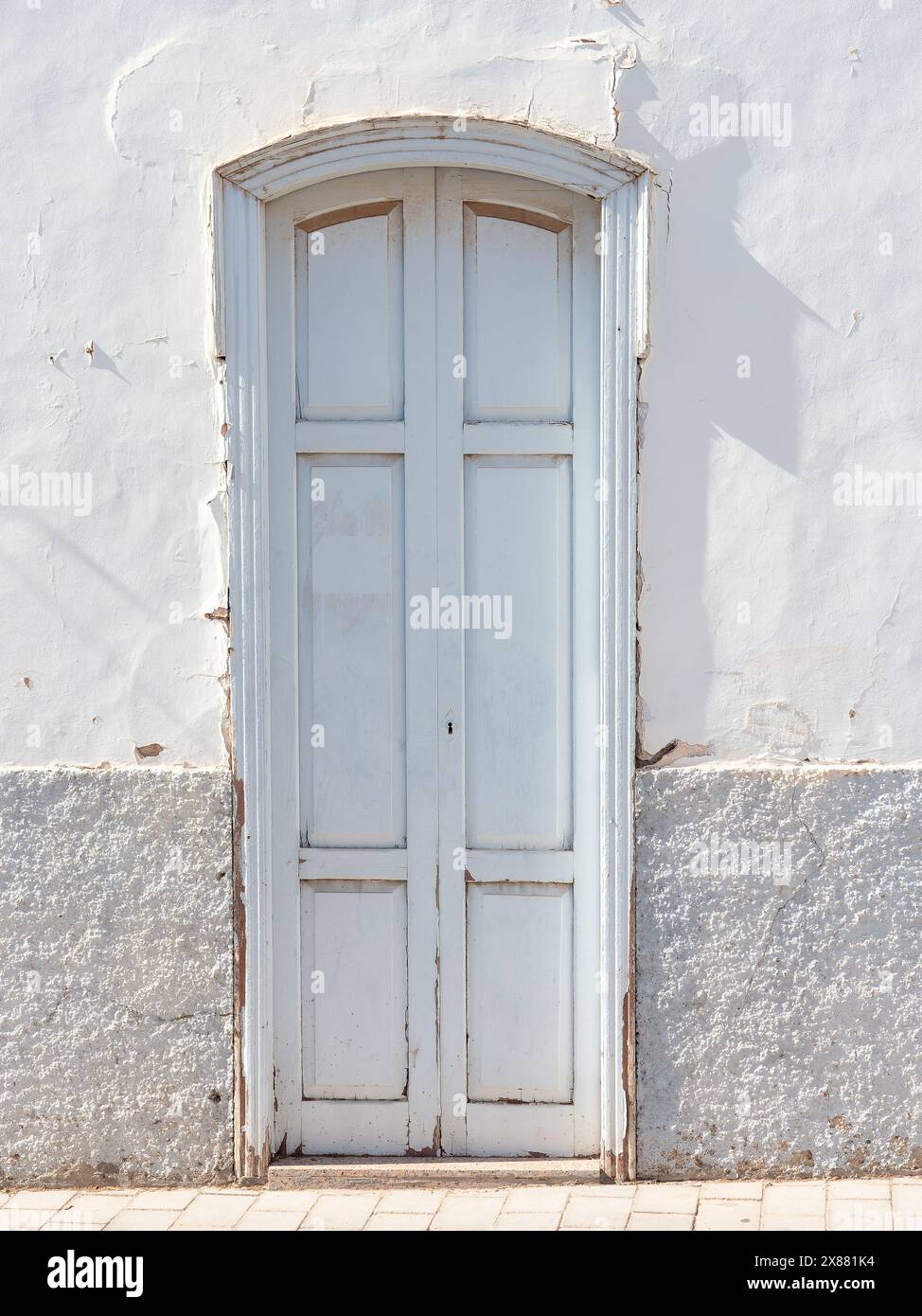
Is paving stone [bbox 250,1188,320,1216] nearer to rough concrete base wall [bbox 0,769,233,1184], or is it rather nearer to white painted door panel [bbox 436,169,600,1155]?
rough concrete base wall [bbox 0,769,233,1184]

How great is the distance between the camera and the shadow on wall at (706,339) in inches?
146

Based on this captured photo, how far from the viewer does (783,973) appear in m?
3.75

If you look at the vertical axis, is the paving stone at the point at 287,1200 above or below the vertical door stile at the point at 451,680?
below

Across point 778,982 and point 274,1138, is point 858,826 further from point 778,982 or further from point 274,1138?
point 274,1138

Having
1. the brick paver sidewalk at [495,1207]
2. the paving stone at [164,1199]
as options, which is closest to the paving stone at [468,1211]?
the brick paver sidewalk at [495,1207]

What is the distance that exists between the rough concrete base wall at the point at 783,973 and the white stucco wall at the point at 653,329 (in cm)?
17

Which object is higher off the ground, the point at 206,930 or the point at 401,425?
the point at 401,425

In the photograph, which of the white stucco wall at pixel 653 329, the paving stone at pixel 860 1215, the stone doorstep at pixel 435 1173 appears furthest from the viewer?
the stone doorstep at pixel 435 1173

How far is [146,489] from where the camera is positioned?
12.6 ft

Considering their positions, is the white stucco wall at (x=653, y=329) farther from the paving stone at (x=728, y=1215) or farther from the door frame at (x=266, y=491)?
the paving stone at (x=728, y=1215)

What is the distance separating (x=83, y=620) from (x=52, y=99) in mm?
1523

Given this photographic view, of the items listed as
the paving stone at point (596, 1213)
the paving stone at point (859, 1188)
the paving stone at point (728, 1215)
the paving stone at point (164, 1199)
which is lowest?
the paving stone at point (164, 1199)

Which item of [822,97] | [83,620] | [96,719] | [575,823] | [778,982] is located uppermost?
[822,97]
